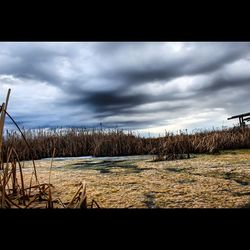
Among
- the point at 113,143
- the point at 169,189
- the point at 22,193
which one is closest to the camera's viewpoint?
the point at 22,193

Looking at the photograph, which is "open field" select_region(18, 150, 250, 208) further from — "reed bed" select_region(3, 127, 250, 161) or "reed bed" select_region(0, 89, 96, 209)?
"reed bed" select_region(3, 127, 250, 161)

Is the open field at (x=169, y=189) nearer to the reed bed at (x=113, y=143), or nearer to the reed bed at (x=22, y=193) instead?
the reed bed at (x=22, y=193)

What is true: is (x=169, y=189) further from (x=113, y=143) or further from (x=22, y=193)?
(x=113, y=143)

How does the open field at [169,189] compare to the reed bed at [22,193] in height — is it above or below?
below

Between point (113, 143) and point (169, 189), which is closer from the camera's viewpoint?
point (169, 189)

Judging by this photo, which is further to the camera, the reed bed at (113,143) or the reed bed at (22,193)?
the reed bed at (113,143)

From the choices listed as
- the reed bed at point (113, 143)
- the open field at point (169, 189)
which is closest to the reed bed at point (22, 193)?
the open field at point (169, 189)

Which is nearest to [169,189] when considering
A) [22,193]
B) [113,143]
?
[22,193]

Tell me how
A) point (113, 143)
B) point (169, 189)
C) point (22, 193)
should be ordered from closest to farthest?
point (22, 193) → point (169, 189) → point (113, 143)
